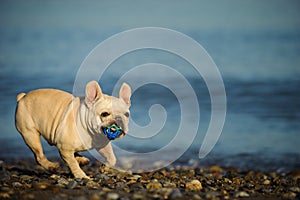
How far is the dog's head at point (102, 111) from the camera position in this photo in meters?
6.52

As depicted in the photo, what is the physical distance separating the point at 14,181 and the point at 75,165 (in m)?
0.75

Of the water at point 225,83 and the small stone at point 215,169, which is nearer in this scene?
the small stone at point 215,169

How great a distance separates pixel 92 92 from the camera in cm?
666

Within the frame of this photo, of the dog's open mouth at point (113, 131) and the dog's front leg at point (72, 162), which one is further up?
the dog's open mouth at point (113, 131)

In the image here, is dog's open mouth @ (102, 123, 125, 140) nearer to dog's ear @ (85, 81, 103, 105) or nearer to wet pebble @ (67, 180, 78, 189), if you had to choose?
dog's ear @ (85, 81, 103, 105)

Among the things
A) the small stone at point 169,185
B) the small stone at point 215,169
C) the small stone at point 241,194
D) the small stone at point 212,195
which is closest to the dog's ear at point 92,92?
the small stone at point 169,185

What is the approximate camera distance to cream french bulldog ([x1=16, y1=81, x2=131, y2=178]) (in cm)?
662

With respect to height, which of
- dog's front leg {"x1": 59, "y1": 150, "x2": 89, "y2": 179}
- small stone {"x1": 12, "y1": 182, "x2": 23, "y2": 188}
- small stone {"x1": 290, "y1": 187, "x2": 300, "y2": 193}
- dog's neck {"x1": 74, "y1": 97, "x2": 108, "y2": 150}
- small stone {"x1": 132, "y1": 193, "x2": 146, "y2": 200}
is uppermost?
dog's neck {"x1": 74, "y1": 97, "x2": 108, "y2": 150}

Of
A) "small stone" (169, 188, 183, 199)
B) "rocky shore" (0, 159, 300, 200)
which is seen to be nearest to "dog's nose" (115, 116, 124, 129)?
"rocky shore" (0, 159, 300, 200)

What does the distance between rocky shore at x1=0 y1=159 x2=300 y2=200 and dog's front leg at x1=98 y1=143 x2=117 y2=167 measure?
0.14 metres

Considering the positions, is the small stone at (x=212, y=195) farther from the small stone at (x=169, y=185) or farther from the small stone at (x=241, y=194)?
the small stone at (x=169, y=185)

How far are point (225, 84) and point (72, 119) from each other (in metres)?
8.28

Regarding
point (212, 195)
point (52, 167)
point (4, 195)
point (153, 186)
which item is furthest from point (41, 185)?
point (212, 195)

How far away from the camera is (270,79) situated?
15.3m
